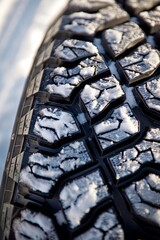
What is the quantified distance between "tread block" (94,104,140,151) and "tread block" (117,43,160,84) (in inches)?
4.2

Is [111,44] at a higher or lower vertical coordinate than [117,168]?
higher

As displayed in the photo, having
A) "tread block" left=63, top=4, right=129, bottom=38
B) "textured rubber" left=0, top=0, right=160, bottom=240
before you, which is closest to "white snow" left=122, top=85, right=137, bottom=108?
"textured rubber" left=0, top=0, right=160, bottom=240

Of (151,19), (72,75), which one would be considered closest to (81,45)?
(72,75)

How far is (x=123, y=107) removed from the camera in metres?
1.02

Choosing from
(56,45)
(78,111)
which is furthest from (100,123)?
(56,45)

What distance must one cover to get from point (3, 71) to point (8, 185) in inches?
15.5

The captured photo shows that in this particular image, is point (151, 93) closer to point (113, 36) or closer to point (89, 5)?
point (113, 36)

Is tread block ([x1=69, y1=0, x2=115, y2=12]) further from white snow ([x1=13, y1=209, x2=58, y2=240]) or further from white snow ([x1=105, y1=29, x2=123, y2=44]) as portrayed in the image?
white snow ([x1=13, y1=209, x2=58, y2=240])

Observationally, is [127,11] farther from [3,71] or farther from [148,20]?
[3,71]

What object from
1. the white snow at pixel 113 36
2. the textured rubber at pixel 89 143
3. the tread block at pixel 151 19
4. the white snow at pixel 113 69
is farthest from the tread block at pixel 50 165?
the tread block at pixel 151 19

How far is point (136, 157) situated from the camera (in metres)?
0.93

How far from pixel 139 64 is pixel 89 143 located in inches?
10.8

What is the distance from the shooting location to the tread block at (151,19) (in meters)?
1.21

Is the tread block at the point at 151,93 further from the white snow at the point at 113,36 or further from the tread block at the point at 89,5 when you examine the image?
the tread block at the point at 89,5
